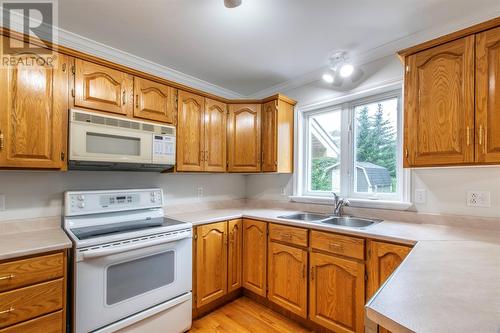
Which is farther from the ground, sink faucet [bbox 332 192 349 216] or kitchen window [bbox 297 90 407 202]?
kitchen window [bbox 297 90 407 202]

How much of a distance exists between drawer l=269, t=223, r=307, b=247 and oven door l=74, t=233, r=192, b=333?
74cm

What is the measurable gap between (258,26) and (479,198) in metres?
1.99

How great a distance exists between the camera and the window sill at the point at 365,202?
201cm

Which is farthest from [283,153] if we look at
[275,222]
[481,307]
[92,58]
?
[481,307]

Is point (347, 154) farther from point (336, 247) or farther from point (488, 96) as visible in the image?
point (488, 96)

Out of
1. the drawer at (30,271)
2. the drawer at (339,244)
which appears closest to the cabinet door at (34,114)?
the drawer at (30,271)

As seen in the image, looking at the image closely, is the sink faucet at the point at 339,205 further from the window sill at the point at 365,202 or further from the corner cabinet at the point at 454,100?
the corner cabinet at the point at 454,100

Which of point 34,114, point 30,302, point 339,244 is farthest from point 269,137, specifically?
point 30,302

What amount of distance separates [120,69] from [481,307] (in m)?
2.38

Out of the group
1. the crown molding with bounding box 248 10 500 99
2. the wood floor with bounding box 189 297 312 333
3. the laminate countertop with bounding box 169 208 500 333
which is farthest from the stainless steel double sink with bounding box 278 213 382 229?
the crown molding with bounding box 248 10 500 99

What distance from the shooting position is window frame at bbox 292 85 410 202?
213cm

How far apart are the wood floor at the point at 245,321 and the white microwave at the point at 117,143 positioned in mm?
1398

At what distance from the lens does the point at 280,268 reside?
2162 mm

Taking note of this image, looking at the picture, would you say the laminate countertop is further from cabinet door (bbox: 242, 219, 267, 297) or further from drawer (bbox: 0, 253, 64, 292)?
drawer (bbox: 0, 253, 64, 292)
